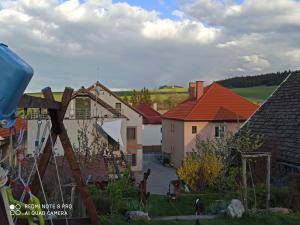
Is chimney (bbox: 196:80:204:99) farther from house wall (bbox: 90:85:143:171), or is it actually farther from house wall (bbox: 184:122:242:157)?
house wall (bbox: 90:85:143:171)

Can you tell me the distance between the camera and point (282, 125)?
2259 centimetres

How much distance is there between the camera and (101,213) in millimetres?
11516

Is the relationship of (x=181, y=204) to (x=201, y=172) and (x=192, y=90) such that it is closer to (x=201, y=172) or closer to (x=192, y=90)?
(x=201, y=172)

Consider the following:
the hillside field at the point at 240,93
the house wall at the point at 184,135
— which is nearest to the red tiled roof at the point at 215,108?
the house wall at the point at 184,135

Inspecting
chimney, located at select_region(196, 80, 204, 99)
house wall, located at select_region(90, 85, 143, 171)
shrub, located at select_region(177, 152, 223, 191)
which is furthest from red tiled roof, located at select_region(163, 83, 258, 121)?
shrub, located at select_region(177, 152, 223, 191)

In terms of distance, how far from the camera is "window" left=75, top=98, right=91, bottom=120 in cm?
3800

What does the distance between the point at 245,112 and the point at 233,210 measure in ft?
118

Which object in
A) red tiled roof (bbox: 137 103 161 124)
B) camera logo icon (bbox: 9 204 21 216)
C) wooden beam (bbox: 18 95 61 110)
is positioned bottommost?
camera logo icon (bbox: 9 204 21 216)

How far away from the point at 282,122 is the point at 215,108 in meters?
22.8

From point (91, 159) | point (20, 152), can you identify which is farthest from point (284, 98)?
point (20, 152)

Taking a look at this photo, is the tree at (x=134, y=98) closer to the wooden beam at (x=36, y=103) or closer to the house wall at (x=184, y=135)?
the house wall at (x=184, y=135)

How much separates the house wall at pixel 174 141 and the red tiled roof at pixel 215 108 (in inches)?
35.4

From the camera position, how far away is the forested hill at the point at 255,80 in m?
80.7

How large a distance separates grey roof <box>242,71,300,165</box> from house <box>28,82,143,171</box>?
1154cm
